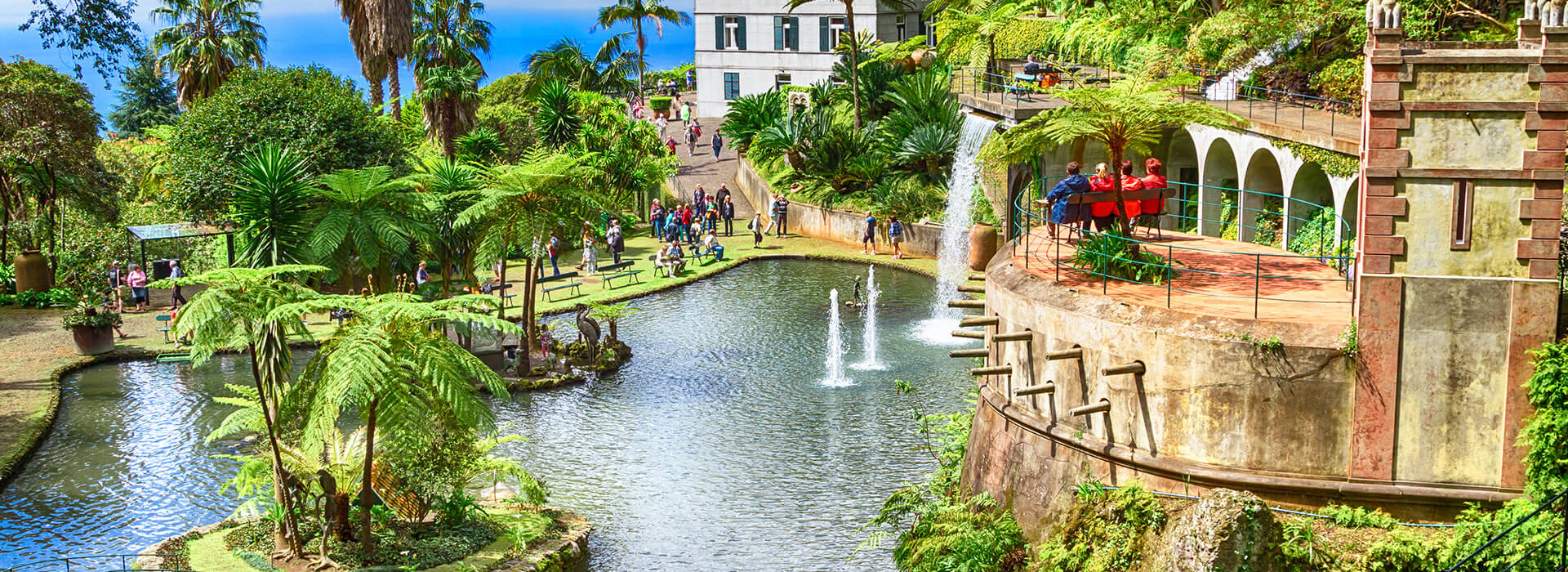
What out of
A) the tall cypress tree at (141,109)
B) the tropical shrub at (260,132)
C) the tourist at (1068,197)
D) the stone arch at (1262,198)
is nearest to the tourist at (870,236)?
the stone arch at (1262,198)

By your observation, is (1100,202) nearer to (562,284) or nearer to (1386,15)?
(1386,15)

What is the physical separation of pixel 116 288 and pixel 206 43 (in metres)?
13.4

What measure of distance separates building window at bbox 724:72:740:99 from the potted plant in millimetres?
40515

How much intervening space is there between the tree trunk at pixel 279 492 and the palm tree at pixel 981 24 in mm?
32323

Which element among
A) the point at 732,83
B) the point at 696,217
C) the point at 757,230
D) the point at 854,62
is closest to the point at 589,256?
the point at 757,230

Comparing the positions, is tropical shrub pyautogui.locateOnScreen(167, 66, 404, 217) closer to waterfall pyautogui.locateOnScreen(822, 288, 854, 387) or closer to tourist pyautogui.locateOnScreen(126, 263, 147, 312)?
tourist pyautogui.locateOnScreen(126, 263, 147, 312)

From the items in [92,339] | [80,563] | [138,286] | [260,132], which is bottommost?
[80,563]

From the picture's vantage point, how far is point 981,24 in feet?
152

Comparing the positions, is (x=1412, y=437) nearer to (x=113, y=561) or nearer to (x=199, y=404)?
(x=113, y=561)

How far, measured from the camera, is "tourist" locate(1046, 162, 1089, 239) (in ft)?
56.2

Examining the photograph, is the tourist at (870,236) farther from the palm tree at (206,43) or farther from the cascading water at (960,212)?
the palm tree at (206,43)

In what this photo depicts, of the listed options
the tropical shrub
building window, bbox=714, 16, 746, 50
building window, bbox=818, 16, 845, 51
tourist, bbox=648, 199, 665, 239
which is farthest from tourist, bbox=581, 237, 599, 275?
building window, bbox=714, 16, 746, 50

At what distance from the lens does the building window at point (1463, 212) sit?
498 inches

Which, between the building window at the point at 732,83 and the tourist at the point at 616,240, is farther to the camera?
the building window at the point at 732,83
